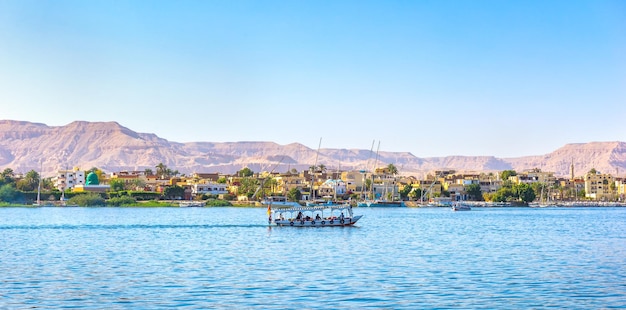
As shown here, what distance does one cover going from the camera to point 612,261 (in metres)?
38.1

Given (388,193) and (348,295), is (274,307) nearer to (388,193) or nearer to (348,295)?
(348,295)

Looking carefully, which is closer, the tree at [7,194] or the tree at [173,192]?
the tree at [7,194]

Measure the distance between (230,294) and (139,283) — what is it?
426cm

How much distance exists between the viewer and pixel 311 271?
33.8m

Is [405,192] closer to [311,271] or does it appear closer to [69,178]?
[69,178]

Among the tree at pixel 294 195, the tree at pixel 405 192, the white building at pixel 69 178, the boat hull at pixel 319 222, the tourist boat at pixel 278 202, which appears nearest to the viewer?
the boat hull at pixel 319 222

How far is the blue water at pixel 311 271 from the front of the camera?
1037 inches

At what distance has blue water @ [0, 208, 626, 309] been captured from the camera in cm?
2634

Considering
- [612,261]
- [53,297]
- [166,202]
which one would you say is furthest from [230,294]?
[166,202]

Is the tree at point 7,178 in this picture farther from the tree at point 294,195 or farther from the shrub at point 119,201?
the tree at point 294,195

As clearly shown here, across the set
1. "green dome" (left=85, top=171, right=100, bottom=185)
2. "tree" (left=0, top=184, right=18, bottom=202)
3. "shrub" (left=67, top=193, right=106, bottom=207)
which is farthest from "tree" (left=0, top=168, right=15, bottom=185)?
"shrub" (left=67, top=193, right=106, bottom=207)

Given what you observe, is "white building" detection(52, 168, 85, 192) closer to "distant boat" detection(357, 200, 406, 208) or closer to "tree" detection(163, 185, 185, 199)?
"tree" detection(163, 185, 185, 199)

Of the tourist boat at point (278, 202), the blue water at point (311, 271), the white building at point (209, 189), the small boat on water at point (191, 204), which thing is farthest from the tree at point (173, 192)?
the blue water at point (311, 271)

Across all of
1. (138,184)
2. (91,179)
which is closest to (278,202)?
(91,179)
